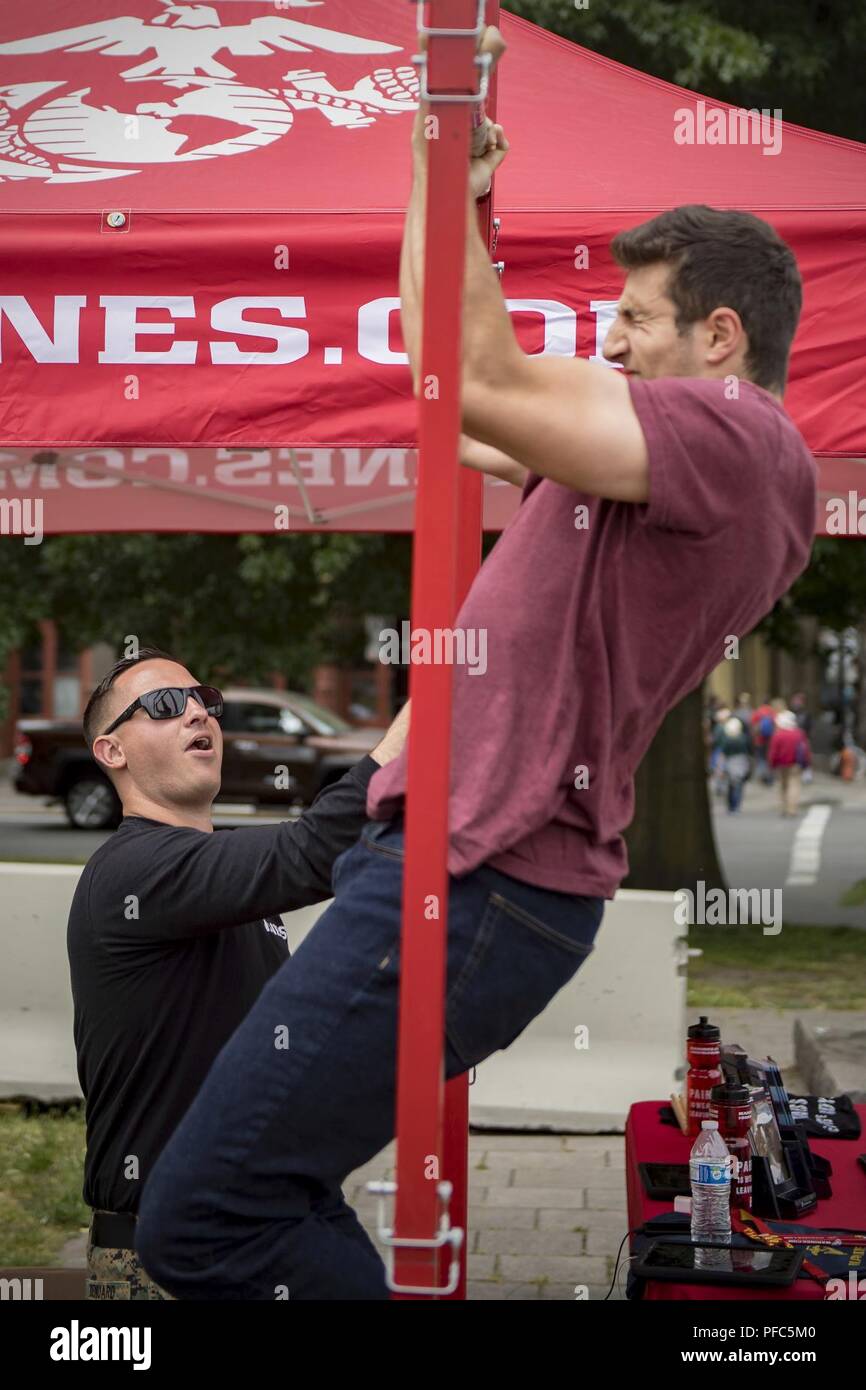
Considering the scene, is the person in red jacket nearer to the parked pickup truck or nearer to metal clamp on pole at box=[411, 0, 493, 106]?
the parked pickup truck

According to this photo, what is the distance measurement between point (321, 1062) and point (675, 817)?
11.1 meters

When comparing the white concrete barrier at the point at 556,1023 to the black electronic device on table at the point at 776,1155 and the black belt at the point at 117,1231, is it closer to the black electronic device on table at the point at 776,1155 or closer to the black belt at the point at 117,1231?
the black electronic device on table at the point at 776,1155

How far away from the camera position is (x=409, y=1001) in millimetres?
1668

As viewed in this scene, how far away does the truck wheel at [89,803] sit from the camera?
71.5ft

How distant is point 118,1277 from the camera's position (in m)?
2.76

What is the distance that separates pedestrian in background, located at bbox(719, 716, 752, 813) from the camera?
26219mm

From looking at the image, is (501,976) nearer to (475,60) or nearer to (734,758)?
(475,60)

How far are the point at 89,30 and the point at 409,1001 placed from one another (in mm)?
2875

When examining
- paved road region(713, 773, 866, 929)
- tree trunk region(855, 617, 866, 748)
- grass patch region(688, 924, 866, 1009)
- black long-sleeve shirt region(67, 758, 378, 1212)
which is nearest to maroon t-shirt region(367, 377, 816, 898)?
black long-sleeve shirt region(67, 758, 378, 1212)

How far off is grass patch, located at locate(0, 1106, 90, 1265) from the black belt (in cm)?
209

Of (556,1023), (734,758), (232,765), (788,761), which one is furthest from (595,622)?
(734,758)

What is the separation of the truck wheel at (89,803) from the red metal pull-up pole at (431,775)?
20.5m


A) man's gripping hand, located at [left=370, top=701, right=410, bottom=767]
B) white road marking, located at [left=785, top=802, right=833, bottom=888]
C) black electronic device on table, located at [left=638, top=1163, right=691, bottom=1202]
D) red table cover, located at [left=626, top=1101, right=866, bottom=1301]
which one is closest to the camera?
man's gripping hand, located at [left=370, top=701, right=410, bottom=767]
